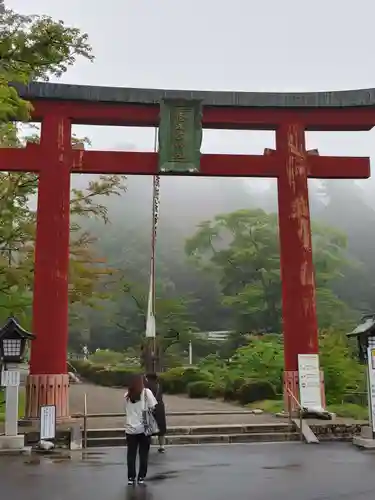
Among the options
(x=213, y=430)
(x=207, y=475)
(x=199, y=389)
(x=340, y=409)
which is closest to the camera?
(x=207, y=475)

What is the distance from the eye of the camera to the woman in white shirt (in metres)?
7.26

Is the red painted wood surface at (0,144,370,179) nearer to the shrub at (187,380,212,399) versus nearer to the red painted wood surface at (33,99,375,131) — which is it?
the red painted wood surface at (33,99,375,131)

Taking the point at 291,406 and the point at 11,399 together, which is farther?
the point at 291,406

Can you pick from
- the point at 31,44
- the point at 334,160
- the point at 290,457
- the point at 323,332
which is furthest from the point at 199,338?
the point at 31,44

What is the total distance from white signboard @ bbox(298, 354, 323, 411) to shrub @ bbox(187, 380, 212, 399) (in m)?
9.57

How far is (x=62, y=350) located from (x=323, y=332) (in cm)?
1358

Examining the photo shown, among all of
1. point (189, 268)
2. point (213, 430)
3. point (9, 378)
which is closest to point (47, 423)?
point (9, 378)

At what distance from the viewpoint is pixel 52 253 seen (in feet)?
44.8

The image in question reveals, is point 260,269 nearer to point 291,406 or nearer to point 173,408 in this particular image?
point 173,408

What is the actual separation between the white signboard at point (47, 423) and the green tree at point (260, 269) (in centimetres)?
1980

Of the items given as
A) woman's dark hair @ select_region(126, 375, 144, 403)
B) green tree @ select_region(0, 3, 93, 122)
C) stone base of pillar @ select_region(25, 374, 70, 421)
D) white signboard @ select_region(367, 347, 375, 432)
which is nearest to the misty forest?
green tree @ select_region(0, 3, 93, 122)

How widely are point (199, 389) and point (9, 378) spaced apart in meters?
13.4

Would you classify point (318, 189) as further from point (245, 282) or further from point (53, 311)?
point (53, 311)

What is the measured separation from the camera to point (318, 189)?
66125 millimetres
